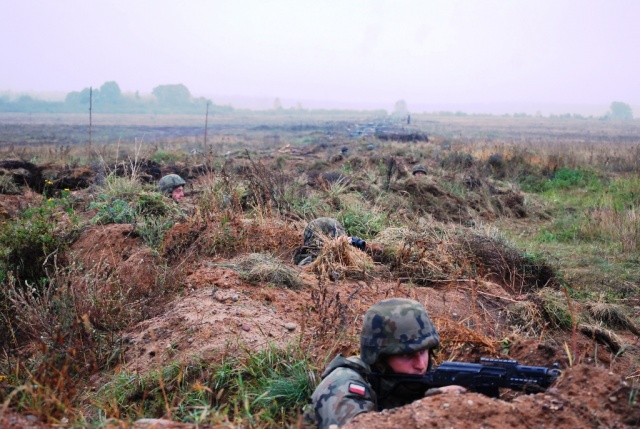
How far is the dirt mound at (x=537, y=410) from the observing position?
231 centimetres

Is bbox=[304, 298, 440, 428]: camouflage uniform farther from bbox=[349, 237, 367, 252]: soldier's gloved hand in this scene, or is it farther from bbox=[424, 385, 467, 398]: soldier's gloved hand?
bbox=[349, 237, 367, 252]: soldier's gloved hand

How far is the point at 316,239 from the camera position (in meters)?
6.26

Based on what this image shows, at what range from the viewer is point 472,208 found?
11305mm

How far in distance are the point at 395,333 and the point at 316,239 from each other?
348 cm

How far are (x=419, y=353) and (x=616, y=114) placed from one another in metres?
143

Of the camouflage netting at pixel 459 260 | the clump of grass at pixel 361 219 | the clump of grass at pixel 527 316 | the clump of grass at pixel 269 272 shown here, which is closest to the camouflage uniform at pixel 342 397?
the clump of grass at pixel 269 272

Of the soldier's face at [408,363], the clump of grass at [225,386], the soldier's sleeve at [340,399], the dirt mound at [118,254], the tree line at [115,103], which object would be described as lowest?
the clump of grass at [225,386]

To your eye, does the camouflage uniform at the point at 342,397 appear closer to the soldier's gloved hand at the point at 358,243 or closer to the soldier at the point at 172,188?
the soldier's gloved hand at the point at 358,243

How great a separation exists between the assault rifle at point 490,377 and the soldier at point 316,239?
3403 millimetres

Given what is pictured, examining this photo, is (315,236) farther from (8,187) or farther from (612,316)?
(8,187)

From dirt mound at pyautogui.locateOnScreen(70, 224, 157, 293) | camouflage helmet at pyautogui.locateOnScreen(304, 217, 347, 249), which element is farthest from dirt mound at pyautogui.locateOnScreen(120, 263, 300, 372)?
camouflage helmet at pyautogui.locateOnScreen(304, 217, 347, 249)

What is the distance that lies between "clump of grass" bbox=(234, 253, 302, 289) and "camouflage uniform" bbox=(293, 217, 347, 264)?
0.66 m

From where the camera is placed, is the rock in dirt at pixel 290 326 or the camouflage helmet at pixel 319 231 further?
the camouflage helmet at pixel 319 231

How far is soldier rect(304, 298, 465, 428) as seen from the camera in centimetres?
272
